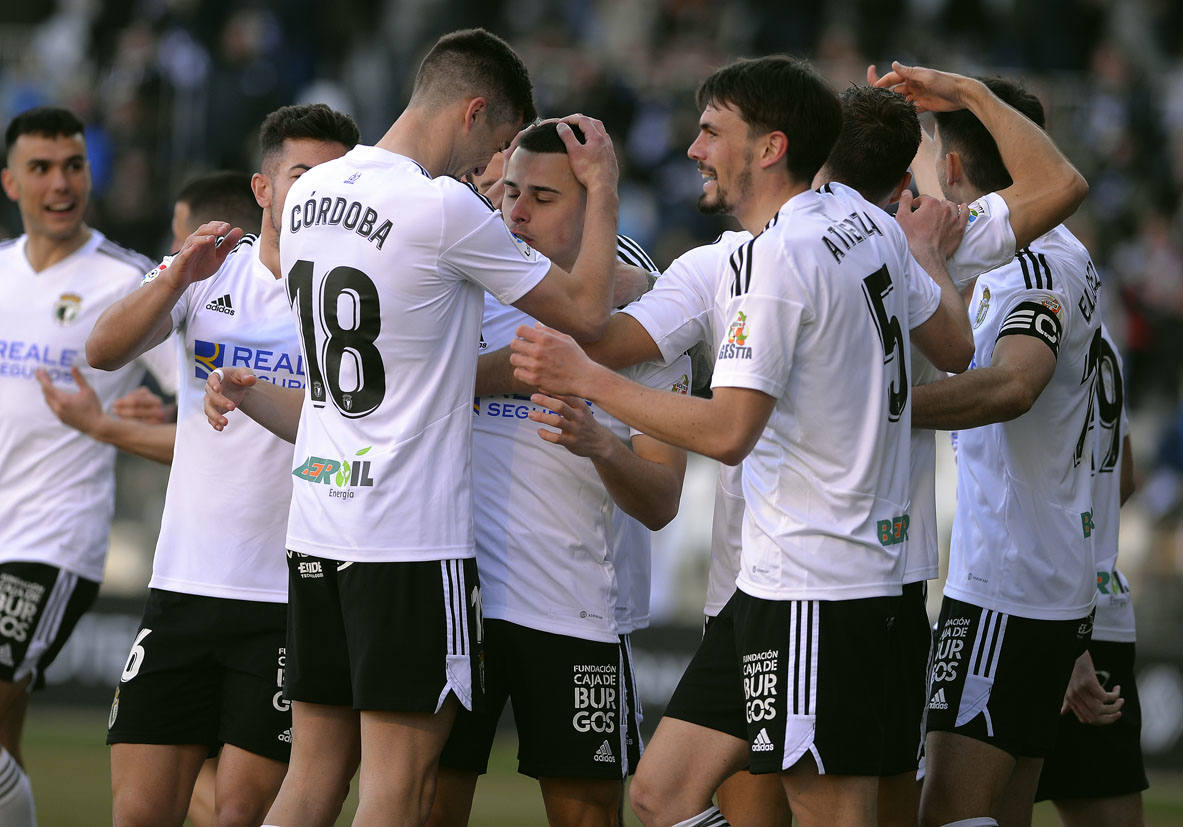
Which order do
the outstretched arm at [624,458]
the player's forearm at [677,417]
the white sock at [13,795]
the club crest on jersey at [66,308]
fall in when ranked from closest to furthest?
the player's forearm at [677,417] < the outstretched arm at [624,458] < the white sock at [13,795] < the club crest on jersey at [66,308]

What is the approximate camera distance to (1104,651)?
241 inches

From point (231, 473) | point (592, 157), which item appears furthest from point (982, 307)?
point (231, 473)

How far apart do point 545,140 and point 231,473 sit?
67.3 inches

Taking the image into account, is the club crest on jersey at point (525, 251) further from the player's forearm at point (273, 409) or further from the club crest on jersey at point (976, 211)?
the club crest on jersey at point (976, 211)

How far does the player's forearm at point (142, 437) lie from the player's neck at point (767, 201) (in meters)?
2.77

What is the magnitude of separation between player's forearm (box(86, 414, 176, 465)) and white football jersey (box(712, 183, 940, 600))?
9.32ft

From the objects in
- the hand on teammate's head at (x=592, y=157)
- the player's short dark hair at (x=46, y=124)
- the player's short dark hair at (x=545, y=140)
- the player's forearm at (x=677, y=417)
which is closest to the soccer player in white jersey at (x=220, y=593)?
the player's short dark hair at (x=545, y=140)

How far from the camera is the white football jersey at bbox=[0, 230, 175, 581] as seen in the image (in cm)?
702

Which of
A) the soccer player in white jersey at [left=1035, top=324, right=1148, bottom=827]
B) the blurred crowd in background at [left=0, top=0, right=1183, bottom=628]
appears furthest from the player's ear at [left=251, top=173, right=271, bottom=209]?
the blurred crowd in background at [left=0, top=0, right=1183, bottom=628]

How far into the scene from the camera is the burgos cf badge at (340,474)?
4707mm

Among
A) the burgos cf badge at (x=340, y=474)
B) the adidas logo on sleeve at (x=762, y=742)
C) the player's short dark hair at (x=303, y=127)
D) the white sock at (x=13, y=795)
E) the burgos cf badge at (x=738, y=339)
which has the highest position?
the player's short dark hair at (x=303, y=127)

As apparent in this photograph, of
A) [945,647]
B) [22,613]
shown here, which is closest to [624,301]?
[945,647]

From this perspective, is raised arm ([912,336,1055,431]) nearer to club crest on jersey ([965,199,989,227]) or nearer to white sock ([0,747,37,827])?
club crest on jersey ([965,199,989,227])

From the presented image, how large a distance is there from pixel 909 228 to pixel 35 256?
4.27m
